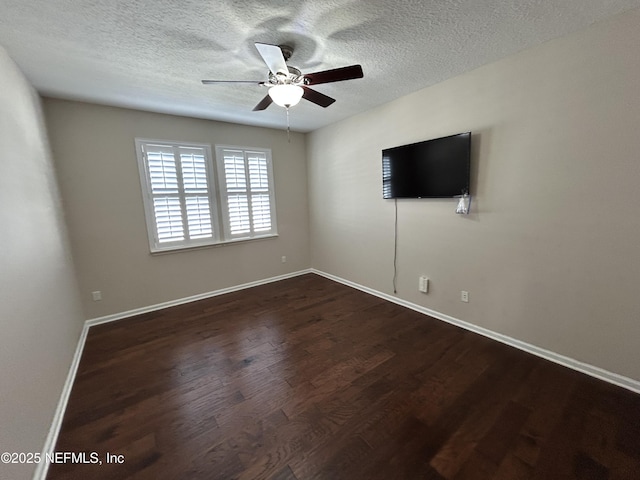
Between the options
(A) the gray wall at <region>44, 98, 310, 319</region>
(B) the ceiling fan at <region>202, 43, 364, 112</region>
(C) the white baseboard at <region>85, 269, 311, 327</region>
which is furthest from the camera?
(C) the white baseboard at <region>85, 269, 311, 327</region>

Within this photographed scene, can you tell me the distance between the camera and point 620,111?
173 centimetres

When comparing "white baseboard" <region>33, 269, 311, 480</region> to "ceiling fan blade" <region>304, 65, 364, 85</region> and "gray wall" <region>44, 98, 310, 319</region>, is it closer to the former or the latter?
"gray wall" <region>44, 98, 310, 319</region>

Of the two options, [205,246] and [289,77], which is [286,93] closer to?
[289,77]

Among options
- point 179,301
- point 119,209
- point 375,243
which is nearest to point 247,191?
point 119,209

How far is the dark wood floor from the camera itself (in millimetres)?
1379

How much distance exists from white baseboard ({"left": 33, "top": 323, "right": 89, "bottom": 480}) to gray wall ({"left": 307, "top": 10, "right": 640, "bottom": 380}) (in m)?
3.31

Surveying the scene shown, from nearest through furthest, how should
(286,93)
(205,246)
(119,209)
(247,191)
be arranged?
(286,93), (119,209), (205,246), (247,191)

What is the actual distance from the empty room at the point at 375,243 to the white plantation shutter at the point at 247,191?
48cm

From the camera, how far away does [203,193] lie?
3.68 m

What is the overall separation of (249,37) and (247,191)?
8.14 feet

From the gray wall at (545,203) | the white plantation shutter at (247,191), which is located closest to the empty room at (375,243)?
the gray wall at (545,203)

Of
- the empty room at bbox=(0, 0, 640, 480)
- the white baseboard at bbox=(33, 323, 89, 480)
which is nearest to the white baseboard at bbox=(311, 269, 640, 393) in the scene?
the empty room at bbox=(0, 0, 640, 480)

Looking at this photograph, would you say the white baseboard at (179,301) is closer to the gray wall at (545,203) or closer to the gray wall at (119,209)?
the gray wall at (119,209)

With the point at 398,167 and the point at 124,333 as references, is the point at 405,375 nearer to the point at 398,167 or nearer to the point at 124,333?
the point at 398,167
